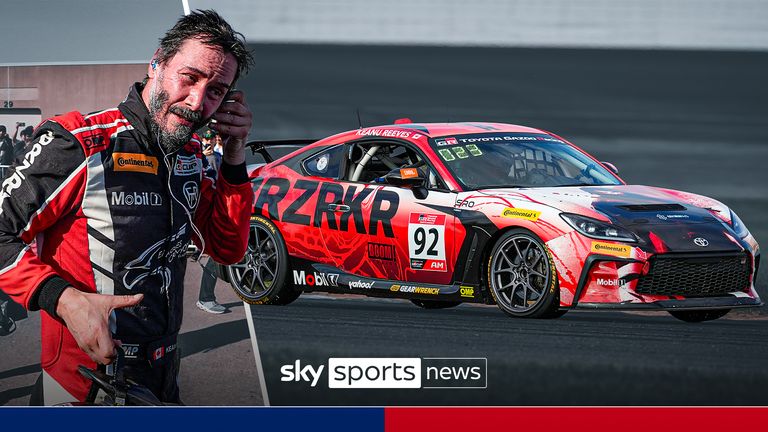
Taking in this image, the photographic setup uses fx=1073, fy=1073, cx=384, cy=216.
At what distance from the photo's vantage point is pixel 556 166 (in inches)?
158

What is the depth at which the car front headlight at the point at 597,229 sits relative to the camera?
3.90 meters

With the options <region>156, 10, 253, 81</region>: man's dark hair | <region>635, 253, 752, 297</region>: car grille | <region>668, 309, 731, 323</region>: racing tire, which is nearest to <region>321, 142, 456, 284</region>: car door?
<region>635, 253, 752, 297</region>: car grille

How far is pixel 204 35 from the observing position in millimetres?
2518

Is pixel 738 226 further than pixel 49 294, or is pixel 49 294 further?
pixel 738 226

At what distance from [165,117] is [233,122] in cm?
17

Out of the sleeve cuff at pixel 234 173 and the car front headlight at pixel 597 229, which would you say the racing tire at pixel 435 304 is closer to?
the car front headlight at pixel 597 229

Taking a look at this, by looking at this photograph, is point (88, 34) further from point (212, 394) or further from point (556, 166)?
point (556, 166)

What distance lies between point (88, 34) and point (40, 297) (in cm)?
169

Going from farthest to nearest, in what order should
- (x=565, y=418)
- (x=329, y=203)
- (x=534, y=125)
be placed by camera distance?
1. (x=329, y=203)
2. (x=534, y=125)
3. (x=565, y=418)

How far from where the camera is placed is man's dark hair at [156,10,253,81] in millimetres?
2516

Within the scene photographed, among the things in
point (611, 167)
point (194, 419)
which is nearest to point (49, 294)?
point (194, 419)

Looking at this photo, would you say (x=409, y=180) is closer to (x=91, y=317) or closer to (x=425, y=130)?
(x=425, y=130)

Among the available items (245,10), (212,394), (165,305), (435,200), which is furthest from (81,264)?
(435,200)

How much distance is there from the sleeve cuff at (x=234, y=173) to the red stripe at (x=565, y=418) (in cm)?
123
